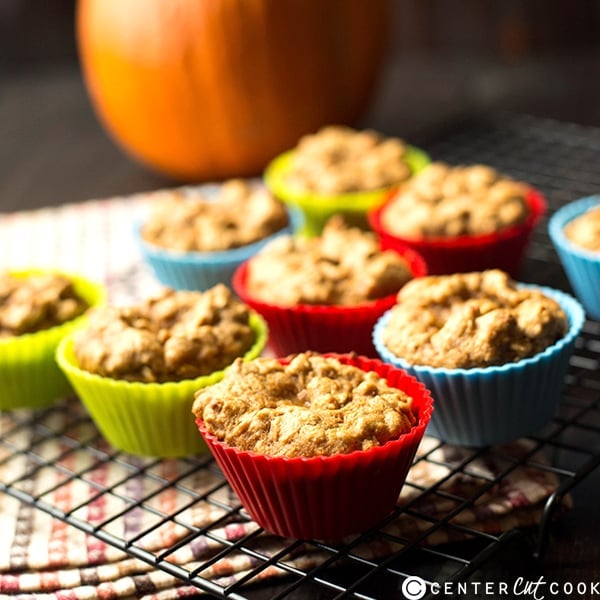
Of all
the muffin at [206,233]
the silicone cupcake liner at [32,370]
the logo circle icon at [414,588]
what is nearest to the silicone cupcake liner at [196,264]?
the muffin at [206,233]

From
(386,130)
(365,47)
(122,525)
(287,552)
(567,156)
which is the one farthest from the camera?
(386,130)

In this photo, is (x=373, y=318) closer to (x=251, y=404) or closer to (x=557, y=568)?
(x=251, y=404)

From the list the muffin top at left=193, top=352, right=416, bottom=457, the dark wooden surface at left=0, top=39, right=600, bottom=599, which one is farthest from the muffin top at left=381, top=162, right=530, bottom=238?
the dark wooden surface at left=0, top=39, right=600, bottom=599

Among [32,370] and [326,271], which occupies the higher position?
[326,271]

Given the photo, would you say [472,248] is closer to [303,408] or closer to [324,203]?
[324,203]

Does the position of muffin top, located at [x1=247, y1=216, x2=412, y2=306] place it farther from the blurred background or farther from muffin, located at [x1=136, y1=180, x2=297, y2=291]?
the blurred background

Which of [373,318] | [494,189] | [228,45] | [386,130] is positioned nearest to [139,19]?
[228,45]

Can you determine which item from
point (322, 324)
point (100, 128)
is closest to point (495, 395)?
point (322, 324)
